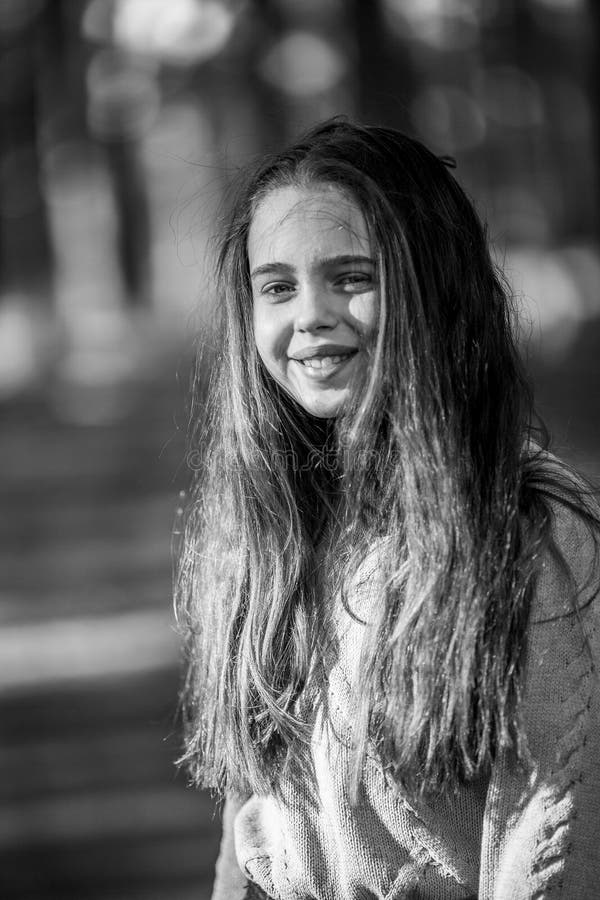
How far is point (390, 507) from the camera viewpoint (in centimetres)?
123

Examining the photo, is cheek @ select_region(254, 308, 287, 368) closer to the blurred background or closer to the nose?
the nose

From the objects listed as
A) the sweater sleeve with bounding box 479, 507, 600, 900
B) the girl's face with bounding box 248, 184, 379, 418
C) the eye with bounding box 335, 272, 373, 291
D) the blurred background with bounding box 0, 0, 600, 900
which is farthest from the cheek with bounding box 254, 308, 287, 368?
the blurred background with bounding box 0, 0, 600, 900

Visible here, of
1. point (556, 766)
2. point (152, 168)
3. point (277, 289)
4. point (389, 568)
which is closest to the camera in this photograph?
point (556, 766)

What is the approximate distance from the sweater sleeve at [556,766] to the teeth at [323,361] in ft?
1.20

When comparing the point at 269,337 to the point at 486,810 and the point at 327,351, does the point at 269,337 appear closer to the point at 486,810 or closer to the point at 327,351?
the point at 327,351

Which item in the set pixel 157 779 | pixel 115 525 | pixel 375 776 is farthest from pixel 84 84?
pixel 375 776

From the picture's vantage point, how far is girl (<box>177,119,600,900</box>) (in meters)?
1.07

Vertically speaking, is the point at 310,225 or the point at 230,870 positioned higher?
the point at 310,225

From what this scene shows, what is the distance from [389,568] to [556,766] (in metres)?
0.29

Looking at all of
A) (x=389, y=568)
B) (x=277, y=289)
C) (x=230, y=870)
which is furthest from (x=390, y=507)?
(x=230, y=870)

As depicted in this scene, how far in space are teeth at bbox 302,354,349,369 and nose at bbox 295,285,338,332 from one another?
39 mm

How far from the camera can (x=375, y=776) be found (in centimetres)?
118

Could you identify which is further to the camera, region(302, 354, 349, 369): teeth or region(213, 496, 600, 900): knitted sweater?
region(302, 354, 349, 369): teeth

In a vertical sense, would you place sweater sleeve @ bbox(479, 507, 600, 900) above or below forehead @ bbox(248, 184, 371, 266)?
below
